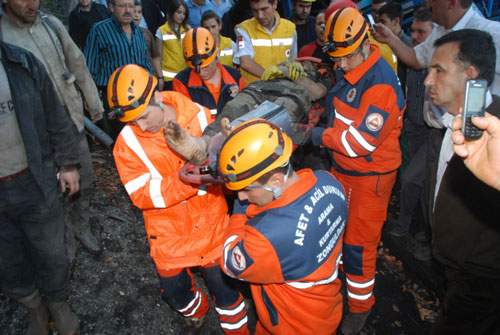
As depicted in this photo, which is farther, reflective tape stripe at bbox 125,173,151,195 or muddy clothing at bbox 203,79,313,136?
muddy clothing at bbox 203,79,313,136

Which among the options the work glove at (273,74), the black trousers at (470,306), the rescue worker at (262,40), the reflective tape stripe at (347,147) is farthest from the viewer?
the rescue worker at (262,40)

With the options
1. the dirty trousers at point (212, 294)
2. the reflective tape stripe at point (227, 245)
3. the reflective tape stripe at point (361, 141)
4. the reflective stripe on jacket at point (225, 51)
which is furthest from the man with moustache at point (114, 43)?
the reflective tape stripe at point (227, 245)

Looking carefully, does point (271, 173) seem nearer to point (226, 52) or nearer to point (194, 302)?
point (194, 302)

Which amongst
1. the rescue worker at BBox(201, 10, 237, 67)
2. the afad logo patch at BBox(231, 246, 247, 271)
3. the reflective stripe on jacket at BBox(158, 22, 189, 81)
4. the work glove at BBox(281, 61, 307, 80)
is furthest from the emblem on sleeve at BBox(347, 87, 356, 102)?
the reflective stripe on jacket at BBox(158, 22, 189, 81)

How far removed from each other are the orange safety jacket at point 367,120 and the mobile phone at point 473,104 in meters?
1.57

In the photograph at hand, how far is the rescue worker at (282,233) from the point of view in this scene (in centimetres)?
183

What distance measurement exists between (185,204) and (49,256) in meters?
1.32

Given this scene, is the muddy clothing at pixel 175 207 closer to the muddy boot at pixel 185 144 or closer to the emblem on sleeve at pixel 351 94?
the muddy boot at pixel 185 144

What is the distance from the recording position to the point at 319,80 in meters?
3.83

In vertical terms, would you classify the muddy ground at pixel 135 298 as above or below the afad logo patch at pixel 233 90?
below

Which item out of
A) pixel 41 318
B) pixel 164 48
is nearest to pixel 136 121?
pixel 41 318

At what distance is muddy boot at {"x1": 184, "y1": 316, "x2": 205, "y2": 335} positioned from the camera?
3371mm

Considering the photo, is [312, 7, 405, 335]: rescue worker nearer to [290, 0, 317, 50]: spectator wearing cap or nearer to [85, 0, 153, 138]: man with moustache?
[290, 0, 317, 50]: spectator wearing cap

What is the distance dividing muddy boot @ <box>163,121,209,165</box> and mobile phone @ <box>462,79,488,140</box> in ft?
4.78
